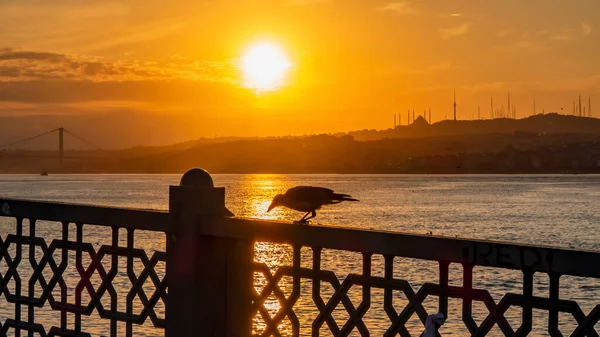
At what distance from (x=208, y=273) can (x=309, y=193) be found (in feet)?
5.22

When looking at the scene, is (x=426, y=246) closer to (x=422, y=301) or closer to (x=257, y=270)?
(x=422, y=301)

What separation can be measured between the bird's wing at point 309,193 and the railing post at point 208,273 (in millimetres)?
1394

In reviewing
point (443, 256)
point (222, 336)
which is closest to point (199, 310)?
point (222, 336)

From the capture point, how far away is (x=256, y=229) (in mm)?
5207

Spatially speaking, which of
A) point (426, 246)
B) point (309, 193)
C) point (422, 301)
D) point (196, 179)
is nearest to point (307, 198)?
point (309, 193)

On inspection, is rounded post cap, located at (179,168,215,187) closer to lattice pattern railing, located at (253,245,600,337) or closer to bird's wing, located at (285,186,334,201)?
lattice pattern railing, located at (253,245,600,337)

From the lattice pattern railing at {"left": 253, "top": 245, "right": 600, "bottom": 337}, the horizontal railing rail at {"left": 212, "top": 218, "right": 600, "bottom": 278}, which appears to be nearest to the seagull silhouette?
the lattice pattern railing at {"left": 253, "top": 245, "right": 600, "bottom": 337}

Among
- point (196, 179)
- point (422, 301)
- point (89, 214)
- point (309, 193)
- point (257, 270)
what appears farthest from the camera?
point (309, 193)

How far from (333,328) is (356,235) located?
578 millimetres

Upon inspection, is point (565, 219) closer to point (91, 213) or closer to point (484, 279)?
point (484, 279)

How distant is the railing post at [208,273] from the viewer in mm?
5551

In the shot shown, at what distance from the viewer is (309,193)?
695 centimetres

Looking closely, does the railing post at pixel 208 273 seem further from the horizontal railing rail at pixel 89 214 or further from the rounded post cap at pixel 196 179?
the horizontal railing rail at pixel 89 214

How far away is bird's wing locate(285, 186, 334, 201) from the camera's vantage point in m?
6.91
